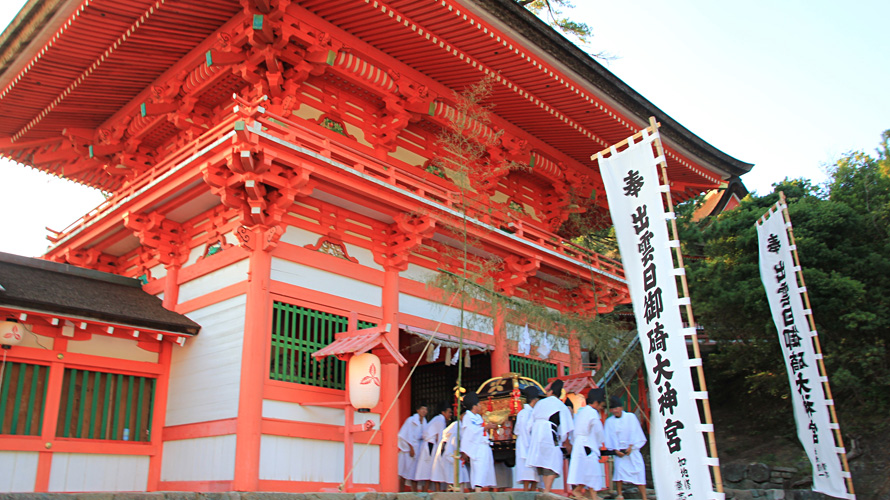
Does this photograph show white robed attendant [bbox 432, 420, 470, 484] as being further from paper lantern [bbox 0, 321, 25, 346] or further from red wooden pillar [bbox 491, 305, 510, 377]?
paper lantern [bbox 0, 321, 25, 346]

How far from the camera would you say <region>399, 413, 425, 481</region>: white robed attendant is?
32.2 feet

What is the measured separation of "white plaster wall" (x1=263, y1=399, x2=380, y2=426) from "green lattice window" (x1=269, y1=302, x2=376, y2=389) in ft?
1.06

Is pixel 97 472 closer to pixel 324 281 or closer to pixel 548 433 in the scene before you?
pixel 324 281

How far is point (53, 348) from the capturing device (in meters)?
8.66

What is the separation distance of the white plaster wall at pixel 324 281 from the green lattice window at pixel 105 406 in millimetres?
2558

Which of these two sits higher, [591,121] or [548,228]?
[591,121]

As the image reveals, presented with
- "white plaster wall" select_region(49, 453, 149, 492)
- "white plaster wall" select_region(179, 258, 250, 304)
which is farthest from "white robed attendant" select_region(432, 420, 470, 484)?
"white plaster wall" select_region(49, 453, 149, 492)

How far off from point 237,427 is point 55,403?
243cm

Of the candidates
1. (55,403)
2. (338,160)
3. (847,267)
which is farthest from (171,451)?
(847,267)

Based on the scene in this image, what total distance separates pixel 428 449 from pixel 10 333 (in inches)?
219

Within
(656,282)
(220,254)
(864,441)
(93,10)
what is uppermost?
(93,10)

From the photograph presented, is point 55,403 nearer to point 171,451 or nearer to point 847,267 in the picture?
point 171,451

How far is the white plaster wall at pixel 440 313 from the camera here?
1051cm

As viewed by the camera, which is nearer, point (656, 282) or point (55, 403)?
point (656, 282)
